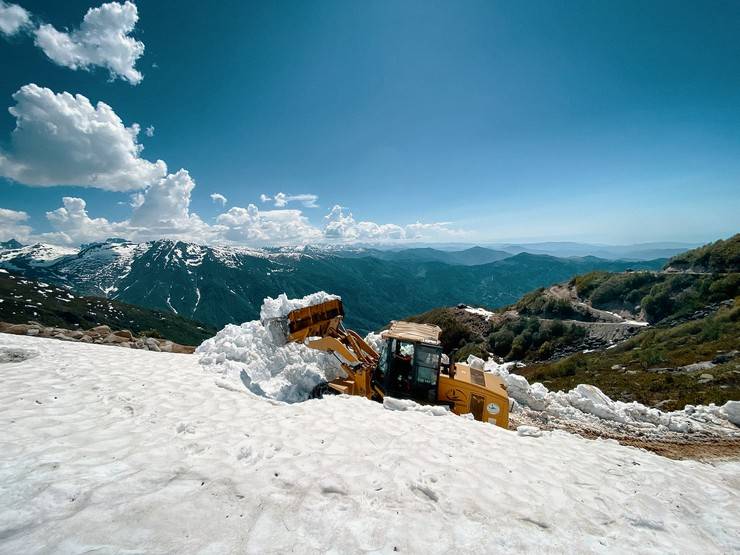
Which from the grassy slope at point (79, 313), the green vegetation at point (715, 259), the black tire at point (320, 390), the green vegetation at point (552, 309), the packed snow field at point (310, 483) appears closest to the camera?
the packed snow field at point (310, 483)

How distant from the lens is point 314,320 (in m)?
11.1

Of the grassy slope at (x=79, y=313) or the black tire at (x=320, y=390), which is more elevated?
the black tire at (x=320, y=390)

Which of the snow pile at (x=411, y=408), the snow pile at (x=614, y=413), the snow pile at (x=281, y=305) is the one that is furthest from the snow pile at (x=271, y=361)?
the snow pile at (x=614, y=413)

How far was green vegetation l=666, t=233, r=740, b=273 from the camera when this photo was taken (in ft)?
125

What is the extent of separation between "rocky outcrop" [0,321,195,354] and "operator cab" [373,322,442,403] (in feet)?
35.6

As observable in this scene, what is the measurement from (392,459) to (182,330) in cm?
17340

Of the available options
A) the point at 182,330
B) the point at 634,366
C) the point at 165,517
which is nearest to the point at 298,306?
the point at 165,517

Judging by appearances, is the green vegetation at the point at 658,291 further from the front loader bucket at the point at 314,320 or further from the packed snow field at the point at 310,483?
the front loader bucket at the point at 314,320

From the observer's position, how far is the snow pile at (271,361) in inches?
432

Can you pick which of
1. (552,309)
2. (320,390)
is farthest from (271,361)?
(552,309)

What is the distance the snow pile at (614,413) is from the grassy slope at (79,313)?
137456mm

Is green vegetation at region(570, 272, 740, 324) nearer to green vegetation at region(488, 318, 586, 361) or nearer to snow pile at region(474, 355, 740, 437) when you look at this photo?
green vegetation at region(488, 318, 586, 361)

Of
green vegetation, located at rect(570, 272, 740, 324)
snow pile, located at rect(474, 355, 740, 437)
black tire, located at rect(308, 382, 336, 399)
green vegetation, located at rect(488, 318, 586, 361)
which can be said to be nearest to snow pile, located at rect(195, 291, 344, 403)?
black tire, located at rect(308, 382, 336, 399)

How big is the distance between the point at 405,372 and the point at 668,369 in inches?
648
